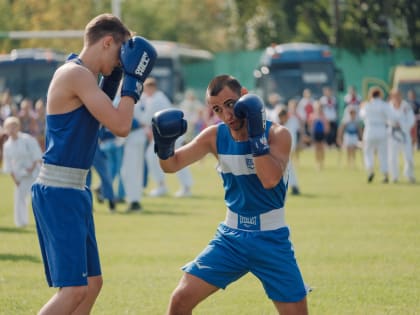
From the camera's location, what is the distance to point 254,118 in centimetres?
673

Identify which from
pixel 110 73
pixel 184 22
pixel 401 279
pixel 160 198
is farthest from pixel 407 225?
pixel 184 22

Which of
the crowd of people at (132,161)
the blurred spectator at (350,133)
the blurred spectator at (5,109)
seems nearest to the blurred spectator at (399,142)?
the blurred spectator at (350,133)

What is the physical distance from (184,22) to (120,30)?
61.8 metres

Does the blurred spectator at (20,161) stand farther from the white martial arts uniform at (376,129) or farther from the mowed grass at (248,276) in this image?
the white martial arts uniform at (376,129)

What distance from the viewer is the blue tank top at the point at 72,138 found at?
6605 millimetres

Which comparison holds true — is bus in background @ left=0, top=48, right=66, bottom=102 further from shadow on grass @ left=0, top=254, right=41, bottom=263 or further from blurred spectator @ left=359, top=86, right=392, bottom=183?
shadow on grass @ left=0, top=254, right=41, bottom=263

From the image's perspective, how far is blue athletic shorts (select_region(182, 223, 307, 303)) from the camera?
7004 mm

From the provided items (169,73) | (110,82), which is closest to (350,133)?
(169,73)

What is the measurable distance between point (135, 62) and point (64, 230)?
3.53 feet

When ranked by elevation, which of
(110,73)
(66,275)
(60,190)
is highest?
(110,73)

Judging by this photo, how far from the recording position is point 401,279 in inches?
419

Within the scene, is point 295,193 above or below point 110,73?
below

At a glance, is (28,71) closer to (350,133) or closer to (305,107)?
(305,107)

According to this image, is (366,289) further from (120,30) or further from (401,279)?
(120,30)
